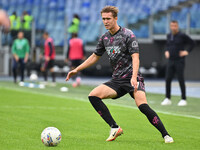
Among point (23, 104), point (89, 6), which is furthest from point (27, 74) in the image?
point (23, 104)

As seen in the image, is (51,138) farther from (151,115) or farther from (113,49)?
(113,49)

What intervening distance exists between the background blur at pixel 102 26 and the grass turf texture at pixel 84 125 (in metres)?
16.2

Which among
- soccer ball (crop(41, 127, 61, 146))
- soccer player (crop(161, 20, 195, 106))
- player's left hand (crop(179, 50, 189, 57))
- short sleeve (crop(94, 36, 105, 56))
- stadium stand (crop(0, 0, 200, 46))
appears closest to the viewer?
soccer ball (crop(41, 127, 61, 146))

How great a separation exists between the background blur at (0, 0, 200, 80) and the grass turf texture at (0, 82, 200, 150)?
16.2 m

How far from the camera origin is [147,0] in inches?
1335

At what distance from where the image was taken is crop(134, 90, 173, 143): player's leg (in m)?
7.14

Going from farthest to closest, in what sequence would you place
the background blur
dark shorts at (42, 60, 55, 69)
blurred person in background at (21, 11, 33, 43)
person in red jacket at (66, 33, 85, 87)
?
1. blurred person in background at (21, 11, 33, 43)
2. the background blur
3. dark shorts at (42, 60, 55, 69)
4. person in red jacket at (66, 33, 85, 87)

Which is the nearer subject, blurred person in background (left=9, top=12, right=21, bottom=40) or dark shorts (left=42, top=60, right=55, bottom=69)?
dark shorts (left=42, top=60, right=55, bottom=69)

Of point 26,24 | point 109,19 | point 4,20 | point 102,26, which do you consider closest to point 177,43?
point 109,19

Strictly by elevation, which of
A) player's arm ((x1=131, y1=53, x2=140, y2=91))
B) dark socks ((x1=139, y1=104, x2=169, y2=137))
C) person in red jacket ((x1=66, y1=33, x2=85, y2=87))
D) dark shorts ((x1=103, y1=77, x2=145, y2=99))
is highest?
player's arm ((x1=131, y1=53, x2=140, y2=91))

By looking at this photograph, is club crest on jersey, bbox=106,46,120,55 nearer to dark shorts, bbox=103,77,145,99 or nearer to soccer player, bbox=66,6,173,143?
soccer player, bbox=66,6,173,143

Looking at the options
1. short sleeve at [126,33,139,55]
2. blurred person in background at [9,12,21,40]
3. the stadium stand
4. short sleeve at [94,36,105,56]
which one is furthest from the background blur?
short sleeve at [126,33,139,55]

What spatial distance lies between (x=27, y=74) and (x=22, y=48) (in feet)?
27.3

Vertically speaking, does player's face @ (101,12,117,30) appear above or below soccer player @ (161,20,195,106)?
above
